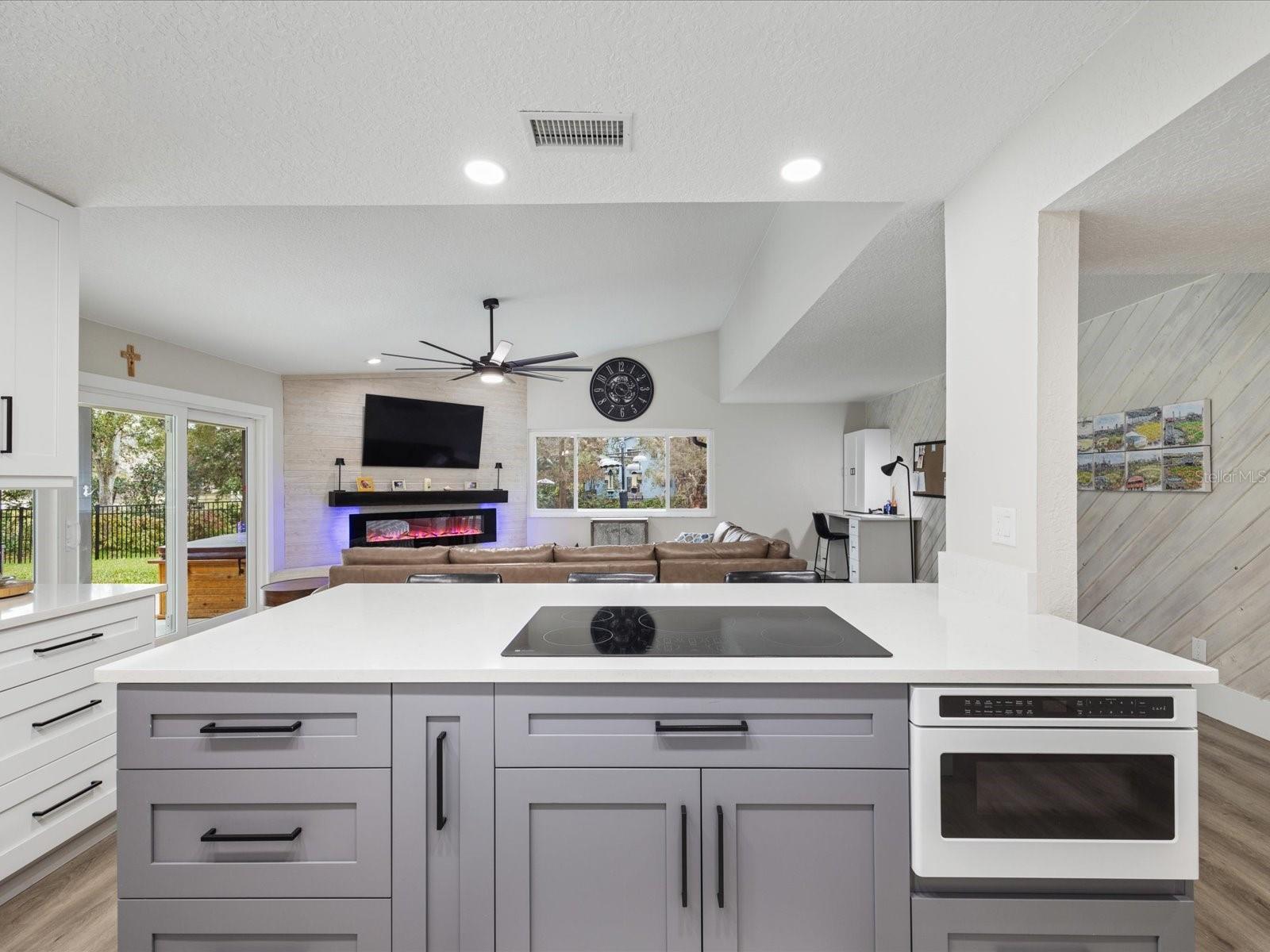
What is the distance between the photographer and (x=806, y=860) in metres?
1.29

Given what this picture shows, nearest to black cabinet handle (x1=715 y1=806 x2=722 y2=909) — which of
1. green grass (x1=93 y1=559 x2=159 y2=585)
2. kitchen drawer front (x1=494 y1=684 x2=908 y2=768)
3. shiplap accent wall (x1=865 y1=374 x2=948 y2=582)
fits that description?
kitchen drawer front (x1=494 y1=684 x2=908 y2=768)

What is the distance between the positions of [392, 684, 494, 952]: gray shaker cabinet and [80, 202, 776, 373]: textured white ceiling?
2.80 meters

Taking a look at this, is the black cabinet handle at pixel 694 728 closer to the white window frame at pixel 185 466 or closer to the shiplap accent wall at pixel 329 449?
the white window frame at pixel 185 466

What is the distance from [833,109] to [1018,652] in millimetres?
1440

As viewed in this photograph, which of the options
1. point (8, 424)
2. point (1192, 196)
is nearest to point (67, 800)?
point (8, 424)

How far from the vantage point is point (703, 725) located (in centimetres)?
130

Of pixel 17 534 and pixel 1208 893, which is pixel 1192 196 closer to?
pixel 1208 893

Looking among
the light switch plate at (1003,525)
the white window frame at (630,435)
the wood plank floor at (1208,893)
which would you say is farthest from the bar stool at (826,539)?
the light switch plate at (1003,525)

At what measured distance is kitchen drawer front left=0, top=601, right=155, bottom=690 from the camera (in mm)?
1923

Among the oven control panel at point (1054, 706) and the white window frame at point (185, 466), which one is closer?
the oven control panel at point (1054, 706)

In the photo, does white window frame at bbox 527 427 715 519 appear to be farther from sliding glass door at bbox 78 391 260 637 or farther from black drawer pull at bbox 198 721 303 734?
black drawer pull at bbox 198 721 303 734

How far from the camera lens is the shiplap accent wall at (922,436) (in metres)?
5.91

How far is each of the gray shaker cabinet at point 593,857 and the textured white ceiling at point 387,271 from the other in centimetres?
302

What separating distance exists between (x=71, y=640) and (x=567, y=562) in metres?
2.52
